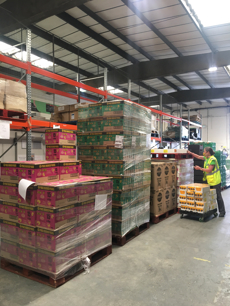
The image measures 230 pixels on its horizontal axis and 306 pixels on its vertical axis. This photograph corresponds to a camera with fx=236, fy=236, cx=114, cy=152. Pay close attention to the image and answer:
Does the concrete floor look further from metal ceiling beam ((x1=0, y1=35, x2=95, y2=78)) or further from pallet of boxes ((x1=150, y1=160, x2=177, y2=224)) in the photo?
metal ceiling beam ((x1=0, y1=35, x2=95, y2=78))

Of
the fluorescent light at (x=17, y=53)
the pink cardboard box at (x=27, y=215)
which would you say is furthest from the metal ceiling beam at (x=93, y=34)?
the pink cardboard box at (x=27, y=215)

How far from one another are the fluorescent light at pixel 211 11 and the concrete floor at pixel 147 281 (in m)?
5.42

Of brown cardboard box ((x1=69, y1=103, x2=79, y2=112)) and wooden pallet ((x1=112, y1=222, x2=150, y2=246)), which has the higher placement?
brown cardboard box ((x1=69, y1=103, x2=79, y2=112))

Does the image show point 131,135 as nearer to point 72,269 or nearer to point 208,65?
point 72,269

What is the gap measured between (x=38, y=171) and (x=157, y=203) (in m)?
3.52

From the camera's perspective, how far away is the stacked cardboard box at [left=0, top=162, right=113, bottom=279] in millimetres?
3014

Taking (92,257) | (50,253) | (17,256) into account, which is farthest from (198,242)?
(17,256)

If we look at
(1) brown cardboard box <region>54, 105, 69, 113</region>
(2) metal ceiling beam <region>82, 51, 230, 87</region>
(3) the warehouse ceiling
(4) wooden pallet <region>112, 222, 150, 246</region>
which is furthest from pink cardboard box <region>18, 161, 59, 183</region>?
(2) metal ceiling beam <region>82, 51, 230, 87</region>

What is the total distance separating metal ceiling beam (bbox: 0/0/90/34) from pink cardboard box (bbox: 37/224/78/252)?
4.19 m

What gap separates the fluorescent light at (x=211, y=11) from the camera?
564cm

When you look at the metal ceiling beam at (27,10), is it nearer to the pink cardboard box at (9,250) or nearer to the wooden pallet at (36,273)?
the pink cardboard box at (9,250)

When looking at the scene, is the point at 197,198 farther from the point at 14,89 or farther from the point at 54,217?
the point at 14,89

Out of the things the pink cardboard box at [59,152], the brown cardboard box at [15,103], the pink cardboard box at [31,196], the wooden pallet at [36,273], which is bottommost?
the wooden pallet at [36,273]

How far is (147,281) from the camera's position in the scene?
3.17 m
